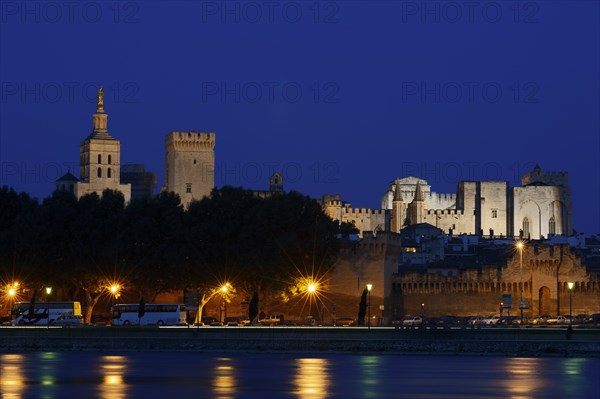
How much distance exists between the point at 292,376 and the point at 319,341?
14.8 metres

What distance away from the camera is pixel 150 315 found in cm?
8575

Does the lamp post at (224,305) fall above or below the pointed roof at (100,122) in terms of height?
below

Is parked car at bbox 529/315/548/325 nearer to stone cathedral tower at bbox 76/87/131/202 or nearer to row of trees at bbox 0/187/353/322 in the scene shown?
row of trees at bbox 0/187/353/322

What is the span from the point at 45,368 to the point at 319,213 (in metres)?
47.3

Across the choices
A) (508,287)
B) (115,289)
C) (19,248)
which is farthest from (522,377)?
(508,287)

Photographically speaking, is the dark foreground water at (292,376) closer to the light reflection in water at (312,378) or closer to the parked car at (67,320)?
the light reflection in water at (312,378)

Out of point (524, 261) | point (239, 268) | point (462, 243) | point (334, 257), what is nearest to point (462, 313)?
point (524, 261)

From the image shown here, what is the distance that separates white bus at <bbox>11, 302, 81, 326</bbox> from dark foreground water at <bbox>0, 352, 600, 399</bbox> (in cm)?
2460

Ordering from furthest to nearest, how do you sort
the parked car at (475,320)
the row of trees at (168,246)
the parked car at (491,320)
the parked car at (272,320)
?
1. the parked car at (475,320)
2. the parked car at (491,320)
3. the row of trees at (168,246)
4. the parked car at (272,320)

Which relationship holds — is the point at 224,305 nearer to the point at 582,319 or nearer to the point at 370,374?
the point at 582,319

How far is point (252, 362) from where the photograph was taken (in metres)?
53.8

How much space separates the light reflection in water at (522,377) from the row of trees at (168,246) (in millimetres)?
35751

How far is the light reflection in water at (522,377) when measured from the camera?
40.1 metres

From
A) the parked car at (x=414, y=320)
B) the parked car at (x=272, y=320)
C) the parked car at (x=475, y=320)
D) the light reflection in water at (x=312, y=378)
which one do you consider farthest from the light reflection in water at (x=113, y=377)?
the parked car at (x=475, y=320)
